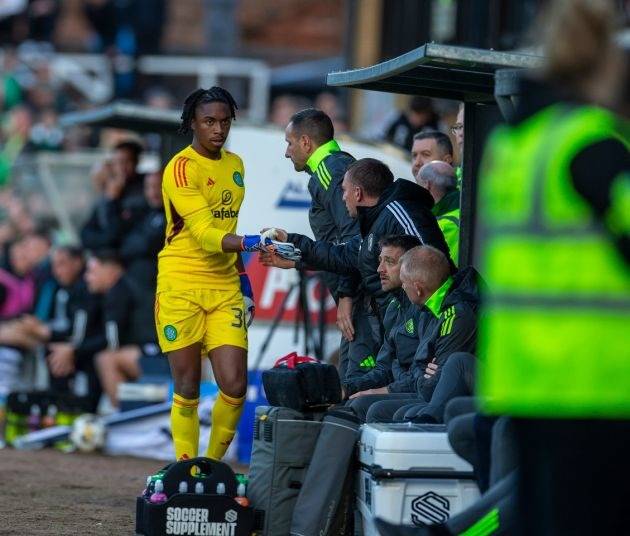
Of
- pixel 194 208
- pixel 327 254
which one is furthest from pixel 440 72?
pixel 194 208

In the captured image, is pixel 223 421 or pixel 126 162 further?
pixel 126 162

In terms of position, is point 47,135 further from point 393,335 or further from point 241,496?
point 241,496

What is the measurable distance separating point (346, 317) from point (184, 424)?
1.13m

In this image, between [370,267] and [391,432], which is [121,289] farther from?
[391,432]

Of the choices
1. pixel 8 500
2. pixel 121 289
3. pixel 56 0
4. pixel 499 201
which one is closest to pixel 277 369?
pixel 8 500

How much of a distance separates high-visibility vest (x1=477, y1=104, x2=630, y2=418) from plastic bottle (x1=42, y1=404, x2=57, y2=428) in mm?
10092

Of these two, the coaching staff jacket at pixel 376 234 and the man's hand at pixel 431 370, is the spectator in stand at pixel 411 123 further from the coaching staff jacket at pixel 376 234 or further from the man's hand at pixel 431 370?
the man's hand at pixel 431 370

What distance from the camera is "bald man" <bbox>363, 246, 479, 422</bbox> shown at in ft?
23.0

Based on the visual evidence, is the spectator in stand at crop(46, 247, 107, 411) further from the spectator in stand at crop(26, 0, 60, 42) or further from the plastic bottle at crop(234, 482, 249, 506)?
the spectator in stand at crop(26, 0, 60, 42)

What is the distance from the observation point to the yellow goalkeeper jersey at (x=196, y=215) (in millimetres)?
7883

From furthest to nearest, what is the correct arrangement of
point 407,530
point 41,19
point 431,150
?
point 41,19
point 431,150
point 407,530

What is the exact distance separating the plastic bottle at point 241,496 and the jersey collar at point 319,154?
2.06 metres

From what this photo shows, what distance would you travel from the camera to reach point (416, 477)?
6.14 metres

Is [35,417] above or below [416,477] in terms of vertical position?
below
